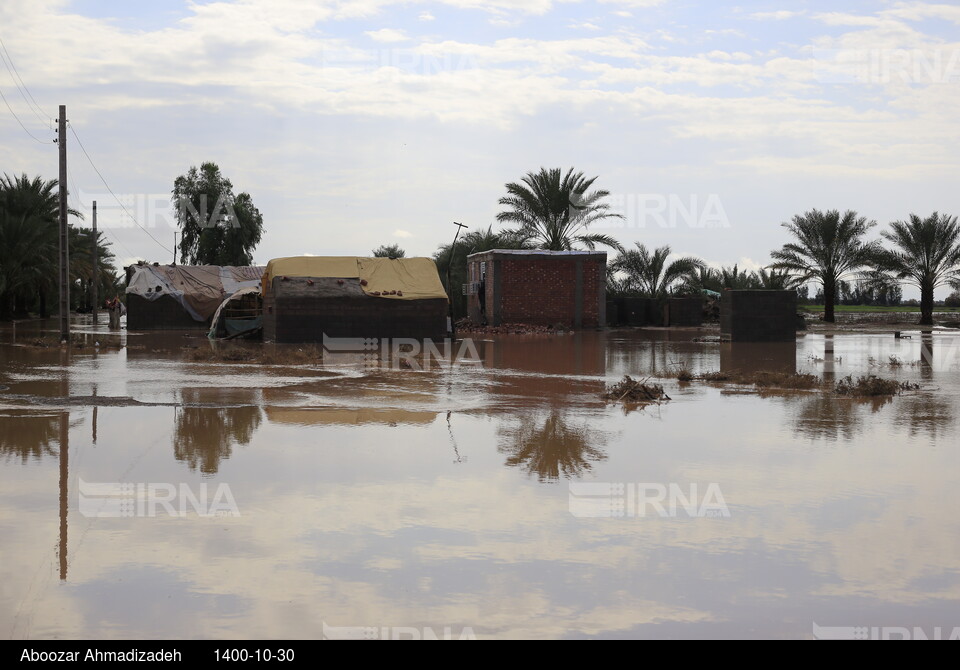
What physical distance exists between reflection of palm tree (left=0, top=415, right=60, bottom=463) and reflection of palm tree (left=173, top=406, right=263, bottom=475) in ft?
3.89

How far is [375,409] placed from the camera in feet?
40.1

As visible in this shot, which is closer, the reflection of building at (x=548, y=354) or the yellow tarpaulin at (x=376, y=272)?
the reflection of building at (x=548, y=354)

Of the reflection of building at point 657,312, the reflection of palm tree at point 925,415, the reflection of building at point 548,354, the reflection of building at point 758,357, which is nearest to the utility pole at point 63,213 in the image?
the reflection of building at point 548,354

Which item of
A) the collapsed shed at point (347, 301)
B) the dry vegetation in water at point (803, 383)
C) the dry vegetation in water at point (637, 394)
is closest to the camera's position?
the dry vegetation in water at point (637, 394)

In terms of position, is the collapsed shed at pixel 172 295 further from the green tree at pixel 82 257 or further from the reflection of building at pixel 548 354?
the reflection of building at pixel 548 354

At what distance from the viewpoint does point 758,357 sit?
22.9m

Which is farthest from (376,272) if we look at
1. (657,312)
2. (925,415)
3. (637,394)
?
(925,415)

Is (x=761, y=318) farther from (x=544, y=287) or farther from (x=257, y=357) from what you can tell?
(x=257, y=357)

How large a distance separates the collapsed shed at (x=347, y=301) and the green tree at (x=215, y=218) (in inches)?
1123

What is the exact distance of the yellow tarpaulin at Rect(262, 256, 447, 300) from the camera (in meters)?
28.9

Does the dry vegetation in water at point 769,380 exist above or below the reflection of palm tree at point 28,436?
above

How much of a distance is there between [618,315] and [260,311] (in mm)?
18175

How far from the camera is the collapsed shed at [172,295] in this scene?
1474 inches

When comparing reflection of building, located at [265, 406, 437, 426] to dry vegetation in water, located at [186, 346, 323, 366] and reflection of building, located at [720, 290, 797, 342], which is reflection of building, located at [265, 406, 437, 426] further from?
reflection of building, located at [720, 290, 797, 342]
